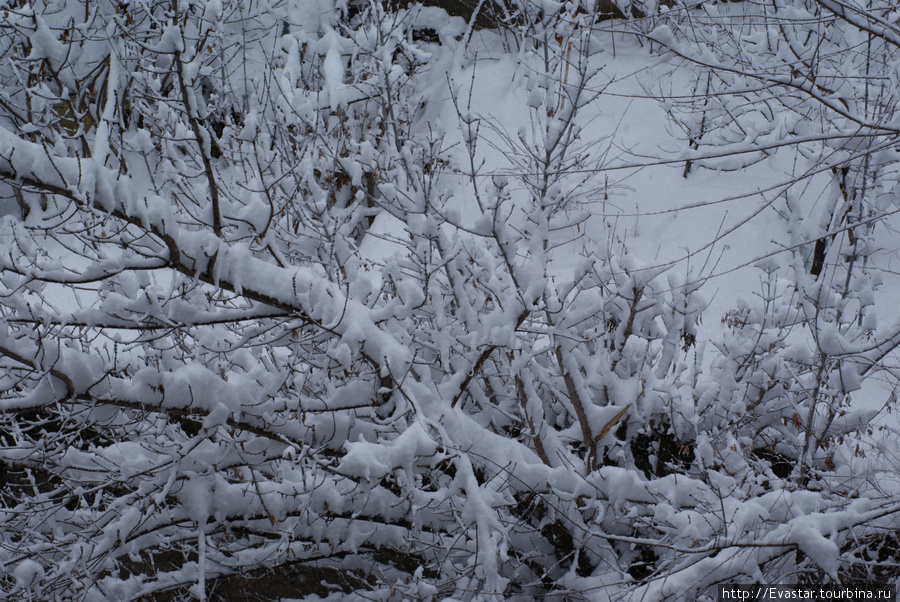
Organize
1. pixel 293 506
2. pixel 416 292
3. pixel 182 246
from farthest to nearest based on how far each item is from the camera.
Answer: pixel 293 506 → pixel 416 292 → pixel 182 246

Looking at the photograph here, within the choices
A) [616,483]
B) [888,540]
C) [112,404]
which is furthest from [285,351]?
[888,540]

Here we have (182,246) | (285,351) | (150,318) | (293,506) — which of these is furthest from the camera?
(285,351)

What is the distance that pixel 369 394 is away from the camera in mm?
3061

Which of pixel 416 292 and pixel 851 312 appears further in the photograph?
pixel 851 312

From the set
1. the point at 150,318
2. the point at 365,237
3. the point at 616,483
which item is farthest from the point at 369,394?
the point at 365,237

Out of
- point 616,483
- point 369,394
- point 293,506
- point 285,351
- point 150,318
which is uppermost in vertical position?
point 150,318

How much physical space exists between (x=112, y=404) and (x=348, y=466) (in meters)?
1.18

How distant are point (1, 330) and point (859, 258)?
7.46 metres

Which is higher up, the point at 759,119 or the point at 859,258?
the point at 759,119

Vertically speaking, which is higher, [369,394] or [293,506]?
[369,394]

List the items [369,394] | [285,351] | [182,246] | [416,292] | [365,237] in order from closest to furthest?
1. [182,246]
2. [416,292]
3. [369,394]
4. [285,351]
5. [365,237]

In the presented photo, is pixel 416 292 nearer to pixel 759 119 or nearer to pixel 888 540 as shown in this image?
pixel 888 540

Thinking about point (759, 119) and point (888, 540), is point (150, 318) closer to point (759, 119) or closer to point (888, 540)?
point (888, 540)

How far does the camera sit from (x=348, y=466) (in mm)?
2348
